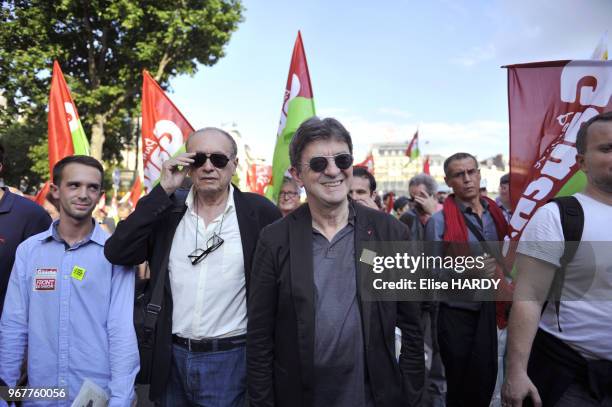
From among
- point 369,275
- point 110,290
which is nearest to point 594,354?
point 369,275

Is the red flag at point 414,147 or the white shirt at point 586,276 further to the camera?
the red flag at point 414,147

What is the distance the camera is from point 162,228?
256 cm

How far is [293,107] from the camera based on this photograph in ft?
18.0

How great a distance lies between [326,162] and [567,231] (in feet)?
3.54

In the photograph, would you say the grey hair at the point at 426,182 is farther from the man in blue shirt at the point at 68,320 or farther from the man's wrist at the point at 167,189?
the man in blue shirt at the point at 68,320

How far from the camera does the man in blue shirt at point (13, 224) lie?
281cm

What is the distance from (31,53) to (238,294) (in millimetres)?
15338

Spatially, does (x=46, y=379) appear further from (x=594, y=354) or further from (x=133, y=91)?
(x=133, y=91)

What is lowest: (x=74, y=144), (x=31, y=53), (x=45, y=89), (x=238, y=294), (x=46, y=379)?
(x=46, y=379)

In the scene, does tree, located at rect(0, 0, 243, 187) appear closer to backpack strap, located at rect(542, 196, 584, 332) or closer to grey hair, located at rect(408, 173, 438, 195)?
grey hair, located at rect(408, 173, 438, 195)

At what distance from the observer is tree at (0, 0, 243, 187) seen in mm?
14305

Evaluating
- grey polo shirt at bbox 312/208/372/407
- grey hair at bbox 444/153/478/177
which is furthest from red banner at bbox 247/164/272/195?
grey polo shirt at bbox 312/208/372/407

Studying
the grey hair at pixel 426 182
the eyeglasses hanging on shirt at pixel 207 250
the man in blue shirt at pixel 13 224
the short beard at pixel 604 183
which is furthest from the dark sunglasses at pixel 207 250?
the grey hair at pixel 426 182

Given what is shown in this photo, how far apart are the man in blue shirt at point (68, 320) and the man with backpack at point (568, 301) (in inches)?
75.0
